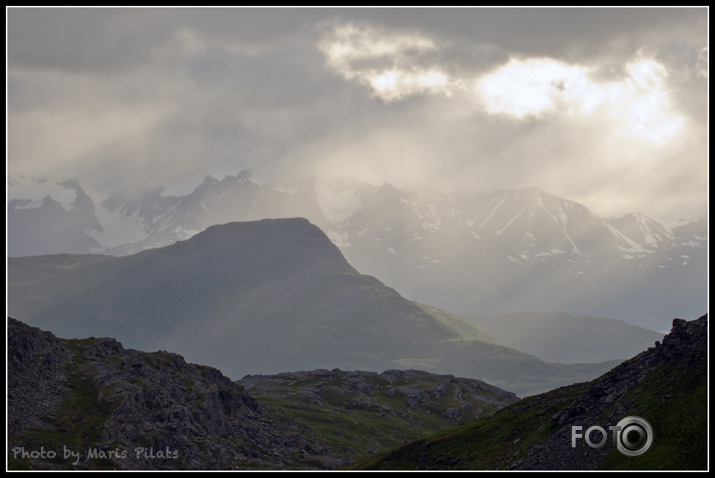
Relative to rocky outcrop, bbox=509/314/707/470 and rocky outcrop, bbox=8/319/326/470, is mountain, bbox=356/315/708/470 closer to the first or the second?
rocky outcrop, bbox=509/314/707/470

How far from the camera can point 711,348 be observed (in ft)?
363

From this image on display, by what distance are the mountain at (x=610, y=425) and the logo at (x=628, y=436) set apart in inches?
8.1

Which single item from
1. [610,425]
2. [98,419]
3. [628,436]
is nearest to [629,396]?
[610,425]

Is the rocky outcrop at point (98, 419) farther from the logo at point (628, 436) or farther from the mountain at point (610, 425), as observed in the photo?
the logo at point (628, 436)

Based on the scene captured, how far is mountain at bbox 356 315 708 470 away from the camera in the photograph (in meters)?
103

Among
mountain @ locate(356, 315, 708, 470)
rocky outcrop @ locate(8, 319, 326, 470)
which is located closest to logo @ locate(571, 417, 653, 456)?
mountain @ locate(356, 315, 708, 470)

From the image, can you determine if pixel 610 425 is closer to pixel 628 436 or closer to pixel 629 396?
pixel 628 436

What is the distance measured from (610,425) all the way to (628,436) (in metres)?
6.52

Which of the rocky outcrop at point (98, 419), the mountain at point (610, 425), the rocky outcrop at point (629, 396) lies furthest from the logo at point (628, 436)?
the rocky outcrop at point (98, 419)

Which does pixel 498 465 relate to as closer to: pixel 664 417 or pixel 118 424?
pixel 664 417

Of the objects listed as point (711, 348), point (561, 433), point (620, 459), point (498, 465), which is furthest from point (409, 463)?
point (711, 348)

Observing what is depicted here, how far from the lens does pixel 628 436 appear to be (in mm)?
110688

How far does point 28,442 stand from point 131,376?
44.1 meters

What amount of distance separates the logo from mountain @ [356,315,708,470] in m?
0.21
